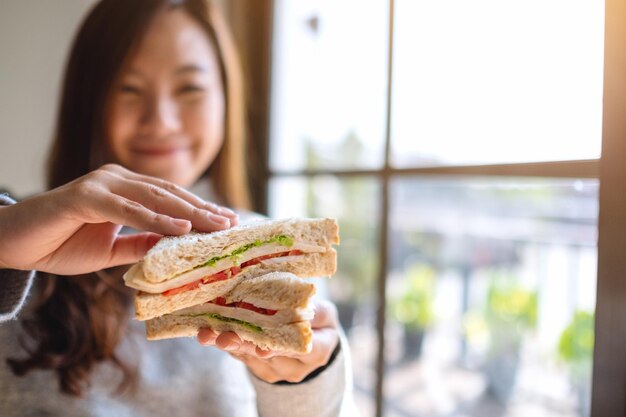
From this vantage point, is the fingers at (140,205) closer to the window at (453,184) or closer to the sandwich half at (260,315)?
the sandwich half at (260,315)

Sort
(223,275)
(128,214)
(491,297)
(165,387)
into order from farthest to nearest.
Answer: (491,297) → (165,387) → (223,275) → (128,214)

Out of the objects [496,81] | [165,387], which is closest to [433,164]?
[496,81]

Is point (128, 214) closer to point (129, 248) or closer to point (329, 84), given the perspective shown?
point (129, 248)

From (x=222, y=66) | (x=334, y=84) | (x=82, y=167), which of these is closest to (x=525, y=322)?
(x=334, y=84)

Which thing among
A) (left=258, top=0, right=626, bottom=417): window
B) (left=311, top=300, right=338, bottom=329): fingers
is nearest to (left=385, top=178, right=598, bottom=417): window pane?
(left=258, top=0, right=626, bottom=417): window

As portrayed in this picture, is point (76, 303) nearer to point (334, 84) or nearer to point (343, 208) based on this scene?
point (343, 208)

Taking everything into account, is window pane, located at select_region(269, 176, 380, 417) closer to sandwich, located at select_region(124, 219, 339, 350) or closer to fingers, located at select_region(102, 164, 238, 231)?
sandwich, located at select_region(124, 219, 339, 350)
